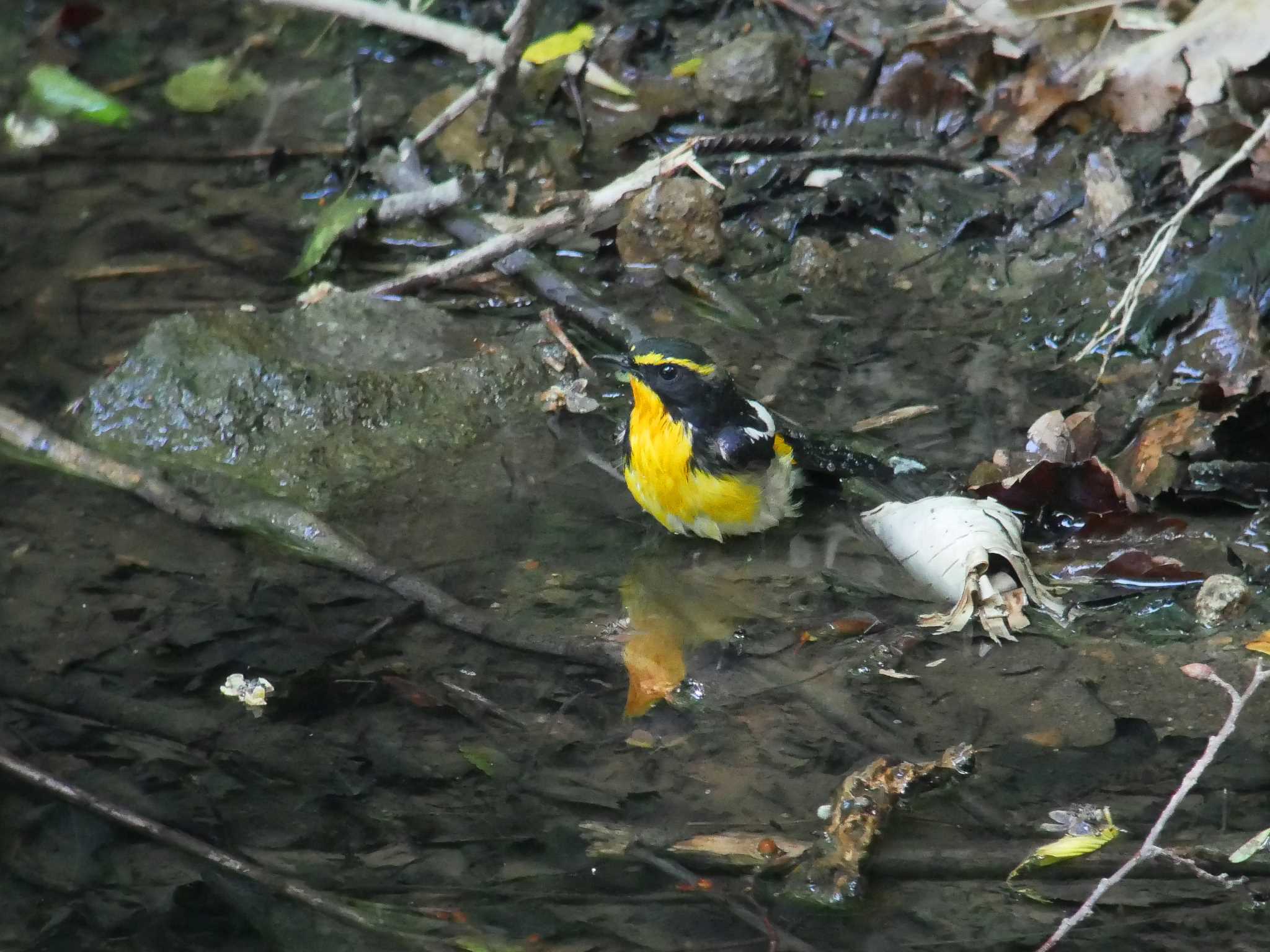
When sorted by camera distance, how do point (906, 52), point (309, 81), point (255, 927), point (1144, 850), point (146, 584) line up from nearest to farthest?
point (1144, 850) → point (255, 927) → point (146, 584) → point (906, 52) → point (309, 81)

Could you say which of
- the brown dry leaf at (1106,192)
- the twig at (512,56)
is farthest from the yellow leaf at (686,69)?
the brown dry leaf at (1106,192)

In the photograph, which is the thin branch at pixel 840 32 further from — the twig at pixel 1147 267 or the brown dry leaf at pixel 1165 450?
the brown dry leaf at pixel 1165 450

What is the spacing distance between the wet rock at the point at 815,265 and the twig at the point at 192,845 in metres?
4.10

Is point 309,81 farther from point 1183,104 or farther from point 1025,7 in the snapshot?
point 1183,104

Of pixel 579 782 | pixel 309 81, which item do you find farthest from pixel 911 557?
pixel 309 81

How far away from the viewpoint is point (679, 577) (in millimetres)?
4930

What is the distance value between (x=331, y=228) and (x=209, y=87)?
243cm

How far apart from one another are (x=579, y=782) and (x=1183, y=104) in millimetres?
4890

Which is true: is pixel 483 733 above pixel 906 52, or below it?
below

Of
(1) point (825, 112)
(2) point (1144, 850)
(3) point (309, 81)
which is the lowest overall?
(3) point (309, 81)

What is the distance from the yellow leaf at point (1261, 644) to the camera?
4.14m

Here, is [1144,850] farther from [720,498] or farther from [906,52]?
[906,52]

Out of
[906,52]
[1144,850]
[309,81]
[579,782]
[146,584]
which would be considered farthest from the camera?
[309,81]

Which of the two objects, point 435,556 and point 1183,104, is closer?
point 435,556
